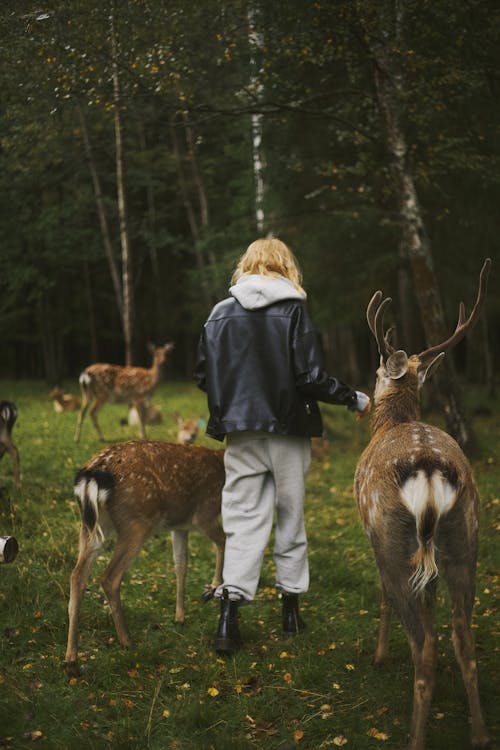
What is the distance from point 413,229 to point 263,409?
5.01 metres

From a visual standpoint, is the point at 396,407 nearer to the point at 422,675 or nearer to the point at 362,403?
the point at 362,403

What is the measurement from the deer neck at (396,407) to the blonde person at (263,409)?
158 mm

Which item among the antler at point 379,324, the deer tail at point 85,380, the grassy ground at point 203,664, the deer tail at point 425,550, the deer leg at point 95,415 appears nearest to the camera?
the deer tail at point 425,550

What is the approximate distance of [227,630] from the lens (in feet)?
14.2

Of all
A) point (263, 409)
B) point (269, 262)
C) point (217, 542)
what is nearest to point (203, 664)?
point (217, 542)

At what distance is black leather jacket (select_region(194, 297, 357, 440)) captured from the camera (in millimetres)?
4277

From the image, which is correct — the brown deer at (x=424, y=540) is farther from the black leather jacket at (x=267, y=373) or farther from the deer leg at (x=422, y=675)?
the black leather jacket at (x=267, y=373)

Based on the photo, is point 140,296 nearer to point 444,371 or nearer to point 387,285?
point 387,285

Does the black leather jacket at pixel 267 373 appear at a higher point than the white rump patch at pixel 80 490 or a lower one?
higher

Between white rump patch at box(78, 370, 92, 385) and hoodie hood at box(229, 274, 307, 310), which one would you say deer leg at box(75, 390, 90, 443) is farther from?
hoodie hood at box(229, 274, 307, 310)

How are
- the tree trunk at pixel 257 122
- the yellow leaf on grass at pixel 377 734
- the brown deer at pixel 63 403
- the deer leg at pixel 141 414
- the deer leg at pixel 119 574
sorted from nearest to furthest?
the yellow leaf on grass at pixel 377 734 → the deer leg at pixel 119 574 → the tree trunk at pixel 257 122 → the deer leg at pixel 141 414 → the brown deer at pixel 63 403

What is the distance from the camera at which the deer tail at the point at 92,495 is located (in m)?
4.29

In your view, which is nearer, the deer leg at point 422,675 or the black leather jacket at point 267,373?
the deer leg at point 422,675

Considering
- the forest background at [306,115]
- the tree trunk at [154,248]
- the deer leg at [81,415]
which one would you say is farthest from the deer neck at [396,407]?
the tree trunk at [154,248]
